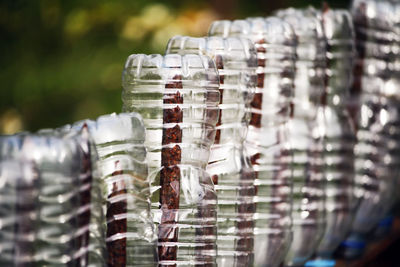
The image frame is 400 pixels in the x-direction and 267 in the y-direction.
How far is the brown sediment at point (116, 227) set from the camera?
95 centimetres

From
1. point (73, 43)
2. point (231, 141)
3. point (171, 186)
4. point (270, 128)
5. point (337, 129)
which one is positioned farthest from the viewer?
point (73, 43)

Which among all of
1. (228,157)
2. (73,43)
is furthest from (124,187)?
(73,43)

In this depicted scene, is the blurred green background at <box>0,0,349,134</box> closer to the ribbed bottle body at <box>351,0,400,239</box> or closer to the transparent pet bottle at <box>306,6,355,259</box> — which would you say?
the ribbed bottle body at <box>351,0,400,239</box>

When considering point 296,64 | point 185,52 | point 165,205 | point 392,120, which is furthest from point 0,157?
point 392,120

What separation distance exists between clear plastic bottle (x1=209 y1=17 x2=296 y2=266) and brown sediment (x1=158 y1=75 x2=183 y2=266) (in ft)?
0.83

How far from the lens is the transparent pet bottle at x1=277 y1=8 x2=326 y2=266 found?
57.4 inches

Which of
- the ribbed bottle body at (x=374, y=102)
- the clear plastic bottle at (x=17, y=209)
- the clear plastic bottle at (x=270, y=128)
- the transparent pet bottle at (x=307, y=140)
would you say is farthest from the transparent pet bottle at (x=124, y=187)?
the ribbed bottle body at (x=374, y=102)

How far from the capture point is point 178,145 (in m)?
1.06

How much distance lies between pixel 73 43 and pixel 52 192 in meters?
5.55

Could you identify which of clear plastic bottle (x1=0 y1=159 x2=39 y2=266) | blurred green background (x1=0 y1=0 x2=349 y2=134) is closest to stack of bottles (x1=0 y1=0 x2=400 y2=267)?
clear plastic bottle (x1=0 y1=159 x2=39 y2=266)

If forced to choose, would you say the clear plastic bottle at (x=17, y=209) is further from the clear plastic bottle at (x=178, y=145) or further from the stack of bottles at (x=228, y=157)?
the clear plastic bottle at (x=178, y=145)

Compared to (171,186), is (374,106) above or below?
above

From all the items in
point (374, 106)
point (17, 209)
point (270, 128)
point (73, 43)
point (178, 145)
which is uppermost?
point (73, 43)

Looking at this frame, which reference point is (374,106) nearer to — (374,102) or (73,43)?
(374,102)
